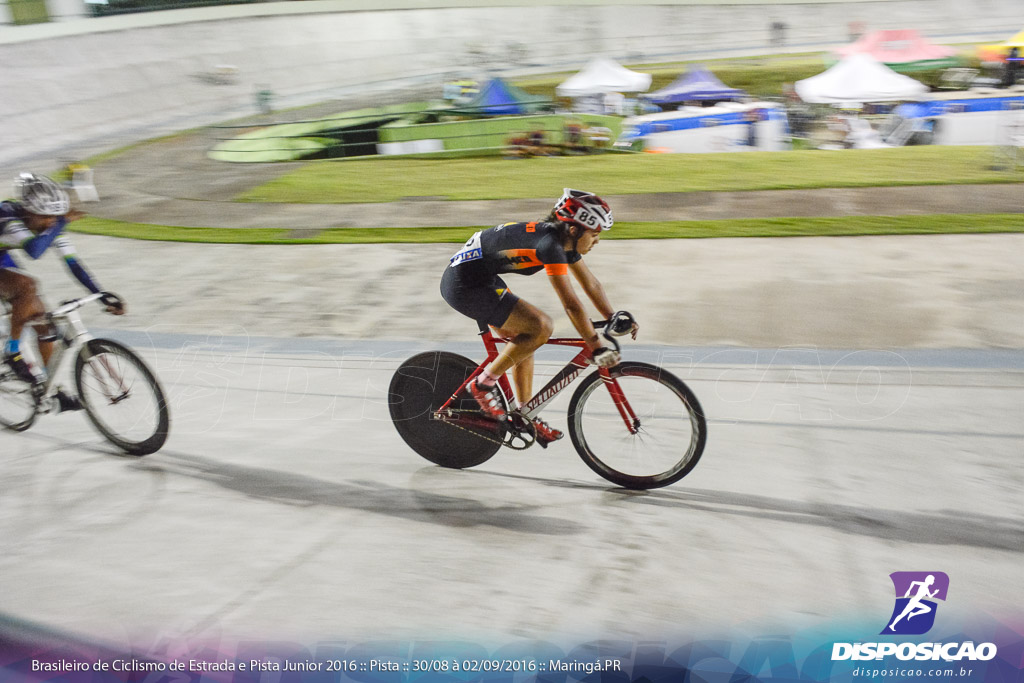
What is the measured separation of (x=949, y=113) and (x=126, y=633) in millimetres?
23878

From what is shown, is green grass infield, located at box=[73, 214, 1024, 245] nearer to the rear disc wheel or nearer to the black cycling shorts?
the rear disc wheel

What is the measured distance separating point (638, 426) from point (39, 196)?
3497 millimetres

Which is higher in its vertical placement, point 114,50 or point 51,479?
point 114,50

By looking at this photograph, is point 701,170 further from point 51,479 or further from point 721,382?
point 51,479

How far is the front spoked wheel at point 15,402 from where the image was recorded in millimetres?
4773

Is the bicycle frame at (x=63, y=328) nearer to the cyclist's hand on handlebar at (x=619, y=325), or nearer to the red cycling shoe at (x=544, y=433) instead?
the red cycling shoe at (x=544, y=433)

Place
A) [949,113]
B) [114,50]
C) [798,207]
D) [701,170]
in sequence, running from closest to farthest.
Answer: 1. [798,207]
2. [701,170]
3. [949,113]
4. [114,50]

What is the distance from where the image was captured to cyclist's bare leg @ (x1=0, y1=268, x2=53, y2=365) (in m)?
4.46

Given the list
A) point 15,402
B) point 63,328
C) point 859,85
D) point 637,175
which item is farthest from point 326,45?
point 63,328

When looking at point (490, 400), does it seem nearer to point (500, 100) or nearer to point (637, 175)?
point (637, 175)

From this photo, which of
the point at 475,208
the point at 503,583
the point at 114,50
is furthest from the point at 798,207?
the point at 114,50

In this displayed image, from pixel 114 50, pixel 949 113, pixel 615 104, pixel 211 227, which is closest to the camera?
pixel 211 227

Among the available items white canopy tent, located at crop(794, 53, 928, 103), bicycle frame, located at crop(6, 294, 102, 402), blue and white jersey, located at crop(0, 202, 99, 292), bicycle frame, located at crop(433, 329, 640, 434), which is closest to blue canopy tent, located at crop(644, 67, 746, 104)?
white canopy tent, located at crop(794, 53, 928, 103)

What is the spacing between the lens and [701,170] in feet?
39.9
